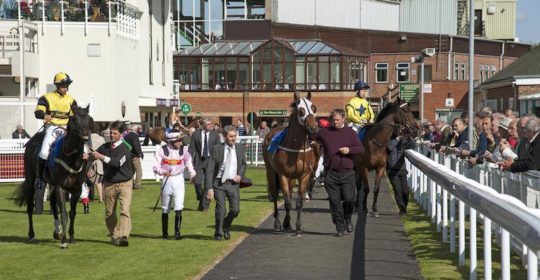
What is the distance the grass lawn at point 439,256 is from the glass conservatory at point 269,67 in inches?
2050

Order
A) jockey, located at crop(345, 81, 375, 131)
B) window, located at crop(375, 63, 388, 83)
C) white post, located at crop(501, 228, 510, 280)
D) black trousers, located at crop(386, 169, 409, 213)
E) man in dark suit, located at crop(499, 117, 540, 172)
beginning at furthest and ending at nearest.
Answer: window, located at crop(375, 63, 388, 83) → jockey, located at crop(345, 81, 375, 131) → black trousers, located at crop(386, 169, 409, 213) → man in dark suit, located at crop(499, 117, 540, 172) → white post, located at crop(501, 228, 510, 280)

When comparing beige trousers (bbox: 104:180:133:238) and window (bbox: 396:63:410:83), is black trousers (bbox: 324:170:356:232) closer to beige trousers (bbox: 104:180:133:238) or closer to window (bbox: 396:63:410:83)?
beige trousers (bbox: 104:180:133:238)

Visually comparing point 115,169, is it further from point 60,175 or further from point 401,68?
point 401,68

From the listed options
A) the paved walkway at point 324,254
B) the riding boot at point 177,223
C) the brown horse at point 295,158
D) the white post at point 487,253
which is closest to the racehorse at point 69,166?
the riding boot at point 177,223

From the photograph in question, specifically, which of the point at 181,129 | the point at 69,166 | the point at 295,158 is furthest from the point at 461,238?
the point at 181,129

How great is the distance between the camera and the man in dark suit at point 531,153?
475 inches

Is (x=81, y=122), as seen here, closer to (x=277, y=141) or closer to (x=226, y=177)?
(x=226, y=177)

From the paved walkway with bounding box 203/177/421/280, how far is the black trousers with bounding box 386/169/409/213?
150 centimetres

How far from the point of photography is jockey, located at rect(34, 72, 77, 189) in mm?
15695

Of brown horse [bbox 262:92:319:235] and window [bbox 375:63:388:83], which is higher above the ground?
window [bbox 375:63:388:83]

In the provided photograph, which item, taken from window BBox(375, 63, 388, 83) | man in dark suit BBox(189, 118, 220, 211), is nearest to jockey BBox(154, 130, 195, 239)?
man in dark suit BBox(189, 118, 220, 211)

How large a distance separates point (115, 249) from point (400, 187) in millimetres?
6810

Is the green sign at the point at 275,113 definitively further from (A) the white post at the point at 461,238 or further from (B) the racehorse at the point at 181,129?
(A) the white post at the point at 461,238

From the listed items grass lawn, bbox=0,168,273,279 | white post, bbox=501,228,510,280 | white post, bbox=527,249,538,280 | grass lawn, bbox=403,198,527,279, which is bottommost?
grass lawn, bbox=0,168,273,279
